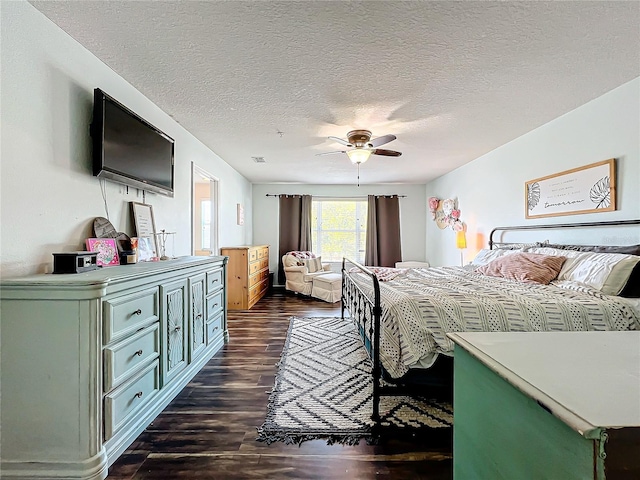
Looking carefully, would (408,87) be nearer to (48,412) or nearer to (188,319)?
(188,319)

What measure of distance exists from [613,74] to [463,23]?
4.87 ft

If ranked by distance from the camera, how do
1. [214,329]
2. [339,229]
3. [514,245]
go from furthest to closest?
[339,229] → [514,245] → [214,329]

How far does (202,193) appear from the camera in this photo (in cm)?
681

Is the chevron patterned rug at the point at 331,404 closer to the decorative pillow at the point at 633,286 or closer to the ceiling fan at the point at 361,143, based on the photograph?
the decorative pillow at the point at 633,286

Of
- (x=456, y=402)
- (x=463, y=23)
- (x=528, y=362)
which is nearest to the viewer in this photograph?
(x=528, y=362)

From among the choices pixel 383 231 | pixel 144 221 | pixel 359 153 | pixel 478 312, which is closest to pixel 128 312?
pixel 144 221

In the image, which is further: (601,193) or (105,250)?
(601,193)

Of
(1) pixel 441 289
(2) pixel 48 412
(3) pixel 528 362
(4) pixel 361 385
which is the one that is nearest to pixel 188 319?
(2) pixel 48 412

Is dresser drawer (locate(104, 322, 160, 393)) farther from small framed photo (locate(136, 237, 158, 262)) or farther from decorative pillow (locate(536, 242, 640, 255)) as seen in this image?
decorative pillow (locate(536, 242, 640, 255))

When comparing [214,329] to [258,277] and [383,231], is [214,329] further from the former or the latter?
[383,231]

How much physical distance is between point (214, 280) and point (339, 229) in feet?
14.3

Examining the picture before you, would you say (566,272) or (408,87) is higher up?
(408,87)

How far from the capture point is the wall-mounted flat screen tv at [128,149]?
205 centimetres

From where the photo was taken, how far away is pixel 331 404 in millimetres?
2176
